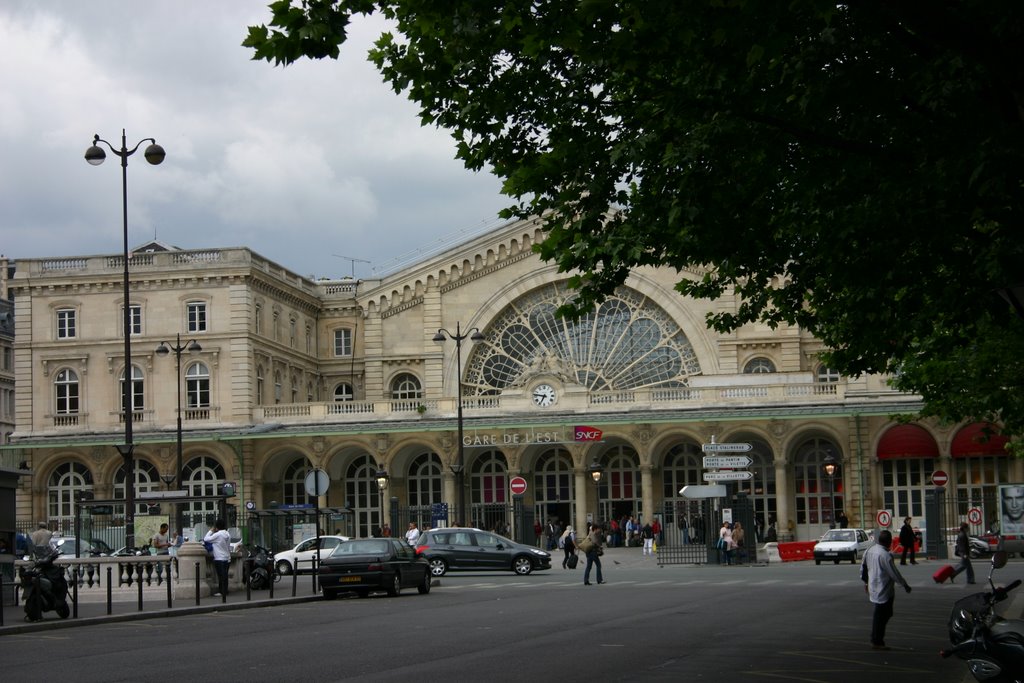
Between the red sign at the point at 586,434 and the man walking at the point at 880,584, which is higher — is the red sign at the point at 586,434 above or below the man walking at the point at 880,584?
above

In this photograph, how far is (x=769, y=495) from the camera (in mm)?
62219

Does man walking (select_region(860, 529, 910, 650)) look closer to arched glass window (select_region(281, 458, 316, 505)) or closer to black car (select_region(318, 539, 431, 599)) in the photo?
black car (select_region(318, 539, 431, 599))

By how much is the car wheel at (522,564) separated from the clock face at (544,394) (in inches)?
779

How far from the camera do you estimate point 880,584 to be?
693 inches

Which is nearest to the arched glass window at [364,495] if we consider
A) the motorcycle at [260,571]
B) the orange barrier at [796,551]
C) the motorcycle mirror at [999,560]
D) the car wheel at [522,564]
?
the orange barrier at [796,551]

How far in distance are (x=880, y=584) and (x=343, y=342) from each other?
184 ft

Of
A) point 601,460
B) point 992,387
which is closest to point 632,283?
point 601,460

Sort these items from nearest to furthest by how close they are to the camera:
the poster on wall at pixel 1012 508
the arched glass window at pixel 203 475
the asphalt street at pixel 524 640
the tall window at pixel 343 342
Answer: the asphalt street at pixel 524 640
the poster on wall at pixel 1012 508
the arched glass window at pixel 203 475
the tall window at pixel 343 342

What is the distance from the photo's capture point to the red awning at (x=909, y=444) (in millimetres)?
57875

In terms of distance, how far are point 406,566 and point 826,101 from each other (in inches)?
772

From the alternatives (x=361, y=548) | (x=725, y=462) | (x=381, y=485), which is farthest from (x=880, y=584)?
(x=381, y=485)

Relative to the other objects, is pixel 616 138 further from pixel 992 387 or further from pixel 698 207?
pixel 992 387

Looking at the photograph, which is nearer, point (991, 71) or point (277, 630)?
point (991, 71)

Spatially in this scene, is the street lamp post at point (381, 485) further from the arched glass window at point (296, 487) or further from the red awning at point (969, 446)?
the red awning at point (969, 446)
